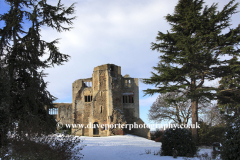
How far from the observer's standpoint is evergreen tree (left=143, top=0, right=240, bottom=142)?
15578mm

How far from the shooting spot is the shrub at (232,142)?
6285 millimetres

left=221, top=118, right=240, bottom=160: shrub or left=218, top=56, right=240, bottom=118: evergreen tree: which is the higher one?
left=218, top=56, right=240, bottom=118: evergreen tree

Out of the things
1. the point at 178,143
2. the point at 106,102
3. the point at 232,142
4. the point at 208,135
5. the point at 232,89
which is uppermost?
the point at 232,89

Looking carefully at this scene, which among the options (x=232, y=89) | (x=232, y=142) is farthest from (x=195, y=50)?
(x=232, y=142)

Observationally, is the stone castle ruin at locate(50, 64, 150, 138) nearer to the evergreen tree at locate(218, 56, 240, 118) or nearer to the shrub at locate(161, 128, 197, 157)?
the evergreen tree at locate(218, 56, 240, 118)

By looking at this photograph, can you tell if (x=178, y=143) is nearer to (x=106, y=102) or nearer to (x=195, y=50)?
(x=195, y=50)

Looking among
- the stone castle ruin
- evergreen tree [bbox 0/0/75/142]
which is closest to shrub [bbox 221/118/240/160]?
evergreen tree [bbox 0/0/75/142]

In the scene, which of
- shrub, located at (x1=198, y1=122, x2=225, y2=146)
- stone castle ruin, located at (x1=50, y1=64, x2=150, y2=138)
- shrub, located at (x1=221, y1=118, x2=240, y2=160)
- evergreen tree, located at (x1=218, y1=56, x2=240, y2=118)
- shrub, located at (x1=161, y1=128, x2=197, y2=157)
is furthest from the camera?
stone castle ruin, located at (x1=50, y1=64, x2=150, y2=138)

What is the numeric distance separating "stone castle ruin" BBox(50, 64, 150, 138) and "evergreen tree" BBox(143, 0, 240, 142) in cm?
907

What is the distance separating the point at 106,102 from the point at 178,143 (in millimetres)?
16395

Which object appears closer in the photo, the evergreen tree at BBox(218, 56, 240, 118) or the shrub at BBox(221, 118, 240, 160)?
the shrub at BBox(221, 118, 240, 160)

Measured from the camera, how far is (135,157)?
10.2 meters

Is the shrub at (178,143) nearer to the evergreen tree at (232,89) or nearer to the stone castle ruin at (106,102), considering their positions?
the evergreen tree at (232,89)

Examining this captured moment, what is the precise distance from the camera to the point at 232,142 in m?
6.46
